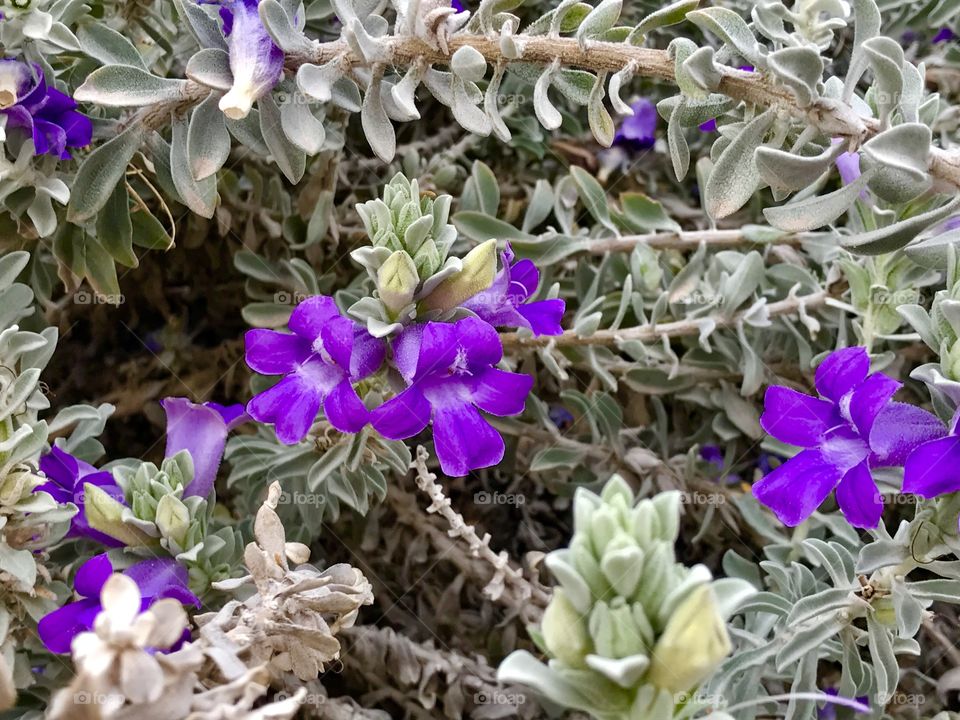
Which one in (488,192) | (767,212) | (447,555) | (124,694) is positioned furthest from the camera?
(488,192)

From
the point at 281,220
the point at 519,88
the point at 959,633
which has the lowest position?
the point at 959,633

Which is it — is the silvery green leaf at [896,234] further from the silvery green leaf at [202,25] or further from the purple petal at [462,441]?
the silvery green leaf at [202,25]

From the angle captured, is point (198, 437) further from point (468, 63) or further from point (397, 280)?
point (468, 63)

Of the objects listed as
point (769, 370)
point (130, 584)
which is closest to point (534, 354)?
point (769, 370)

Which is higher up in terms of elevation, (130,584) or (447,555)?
(130,584)

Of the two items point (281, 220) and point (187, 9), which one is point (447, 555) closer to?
point (281, 220)

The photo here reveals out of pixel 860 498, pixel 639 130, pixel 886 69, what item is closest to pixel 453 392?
pixel 860 498
